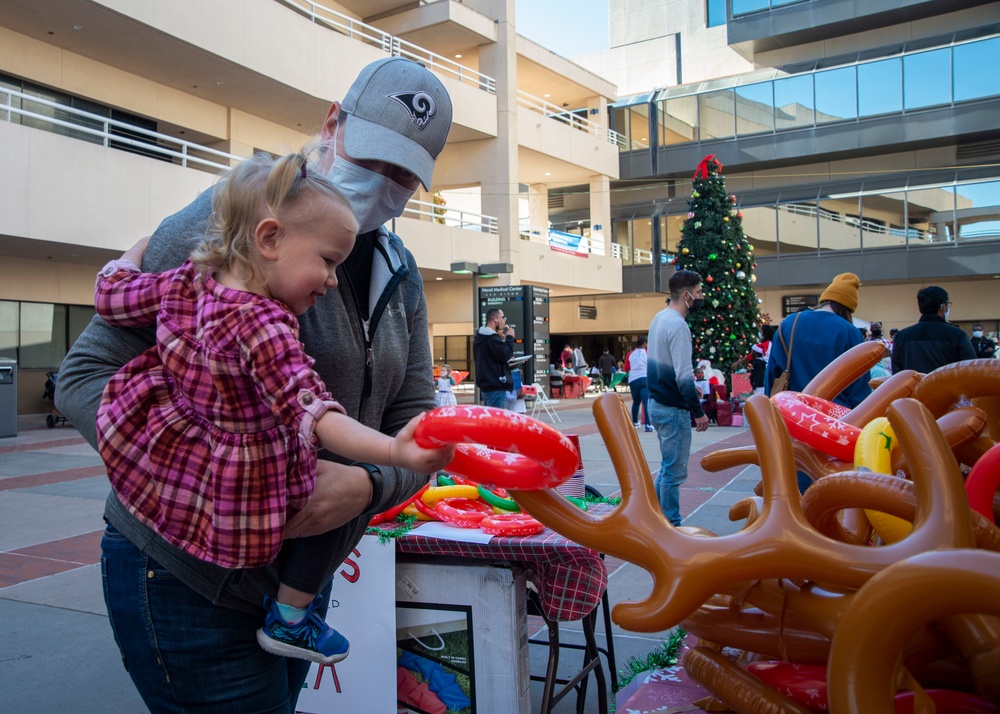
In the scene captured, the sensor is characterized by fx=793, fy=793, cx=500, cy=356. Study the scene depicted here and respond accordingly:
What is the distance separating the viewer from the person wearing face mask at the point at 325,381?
1.32 meters

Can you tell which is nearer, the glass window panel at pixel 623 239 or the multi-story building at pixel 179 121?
the multi-story building at pixel 179 121

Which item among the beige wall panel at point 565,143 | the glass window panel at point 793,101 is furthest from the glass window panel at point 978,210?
the beige wall panel at point 565,143

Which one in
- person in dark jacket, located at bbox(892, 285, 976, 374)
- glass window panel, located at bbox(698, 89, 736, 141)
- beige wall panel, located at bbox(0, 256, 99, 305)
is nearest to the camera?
person in dark jacket, located at bbox(892, 285, 976, 374)

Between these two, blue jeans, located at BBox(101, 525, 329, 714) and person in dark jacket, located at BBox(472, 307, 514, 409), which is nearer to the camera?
blue jeans, located at BBox(101, 525, 329, 714)

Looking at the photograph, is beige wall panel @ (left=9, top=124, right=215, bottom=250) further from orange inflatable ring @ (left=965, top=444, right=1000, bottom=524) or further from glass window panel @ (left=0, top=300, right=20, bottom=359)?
orange inflatable ring @ (left=965, top=444, right=1000, bottom=524)

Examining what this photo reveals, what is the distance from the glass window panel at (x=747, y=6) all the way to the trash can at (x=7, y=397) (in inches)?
1124

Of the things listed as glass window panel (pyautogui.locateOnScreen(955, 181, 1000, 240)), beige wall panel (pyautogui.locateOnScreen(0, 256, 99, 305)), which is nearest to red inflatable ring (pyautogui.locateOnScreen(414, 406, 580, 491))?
beige wall panel (pyautogui.locateOnScreen(0, 256, 99, 305))

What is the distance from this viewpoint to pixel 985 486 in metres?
1.22

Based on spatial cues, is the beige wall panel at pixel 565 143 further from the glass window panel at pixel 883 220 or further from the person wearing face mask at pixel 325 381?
the person wearing face mask at pixel 325 381

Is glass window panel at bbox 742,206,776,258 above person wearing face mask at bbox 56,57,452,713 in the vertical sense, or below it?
above

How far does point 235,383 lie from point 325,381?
31 cm

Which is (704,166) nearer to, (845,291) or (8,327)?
(845,291)

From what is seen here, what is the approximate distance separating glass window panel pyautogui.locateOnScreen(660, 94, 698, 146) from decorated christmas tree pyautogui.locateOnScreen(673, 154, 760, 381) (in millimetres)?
13491

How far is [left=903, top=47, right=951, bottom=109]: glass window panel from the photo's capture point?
86.1 ft
